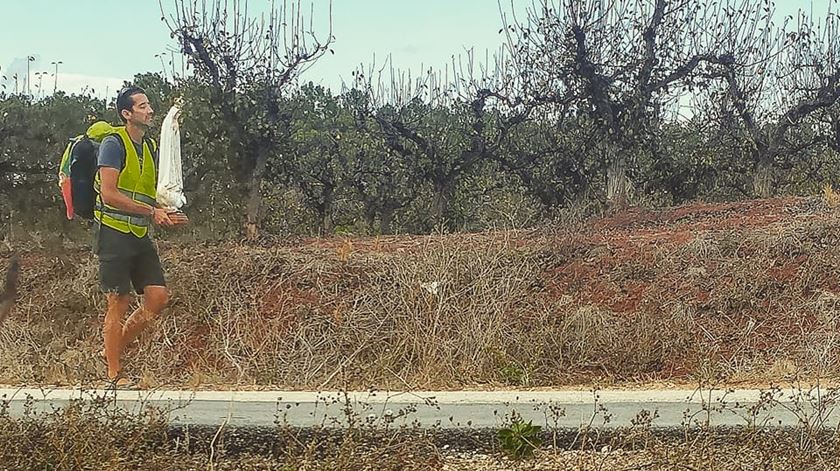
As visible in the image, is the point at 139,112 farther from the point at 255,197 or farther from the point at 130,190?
the point at 255,197

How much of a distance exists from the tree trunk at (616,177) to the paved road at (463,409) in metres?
11.3

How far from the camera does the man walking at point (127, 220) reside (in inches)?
237

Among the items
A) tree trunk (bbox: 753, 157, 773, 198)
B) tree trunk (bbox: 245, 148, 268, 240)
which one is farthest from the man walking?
tree trunk (bbox: 753, 157, 773, 198)

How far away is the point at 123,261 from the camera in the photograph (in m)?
6.11

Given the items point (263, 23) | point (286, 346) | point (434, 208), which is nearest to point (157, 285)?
point (286, 346)

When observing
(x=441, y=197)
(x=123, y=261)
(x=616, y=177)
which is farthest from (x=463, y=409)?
(x=441, y=197)

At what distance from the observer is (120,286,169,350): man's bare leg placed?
6.25 metres

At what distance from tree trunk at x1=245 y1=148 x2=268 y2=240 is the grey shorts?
8.84 meters

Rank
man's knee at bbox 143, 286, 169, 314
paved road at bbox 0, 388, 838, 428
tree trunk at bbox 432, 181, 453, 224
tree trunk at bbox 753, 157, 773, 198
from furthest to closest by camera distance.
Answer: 1. tree trunk at bbox 753, 157, 773, 198
2. tree trunk at bbox 432, 181, 453, 224
3. man's knee at bbox 143, 286, 169, 314
4. paved road at bbox 0, 388, 838, 428

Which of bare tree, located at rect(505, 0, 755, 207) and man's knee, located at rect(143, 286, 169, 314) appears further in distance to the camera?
bare tree, located at rect(505, 0, 755, 207)

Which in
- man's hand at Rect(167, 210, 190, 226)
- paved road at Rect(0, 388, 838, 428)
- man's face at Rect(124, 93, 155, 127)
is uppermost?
man's face at Rect(124, 93, 155, 127)

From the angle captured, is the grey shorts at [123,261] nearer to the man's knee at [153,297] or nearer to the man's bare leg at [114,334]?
the man's knee at [153,297]

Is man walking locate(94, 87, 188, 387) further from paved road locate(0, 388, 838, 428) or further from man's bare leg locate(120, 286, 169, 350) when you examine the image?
paved road locate(0, 388, 838, 428)

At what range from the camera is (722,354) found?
9.51 meters
